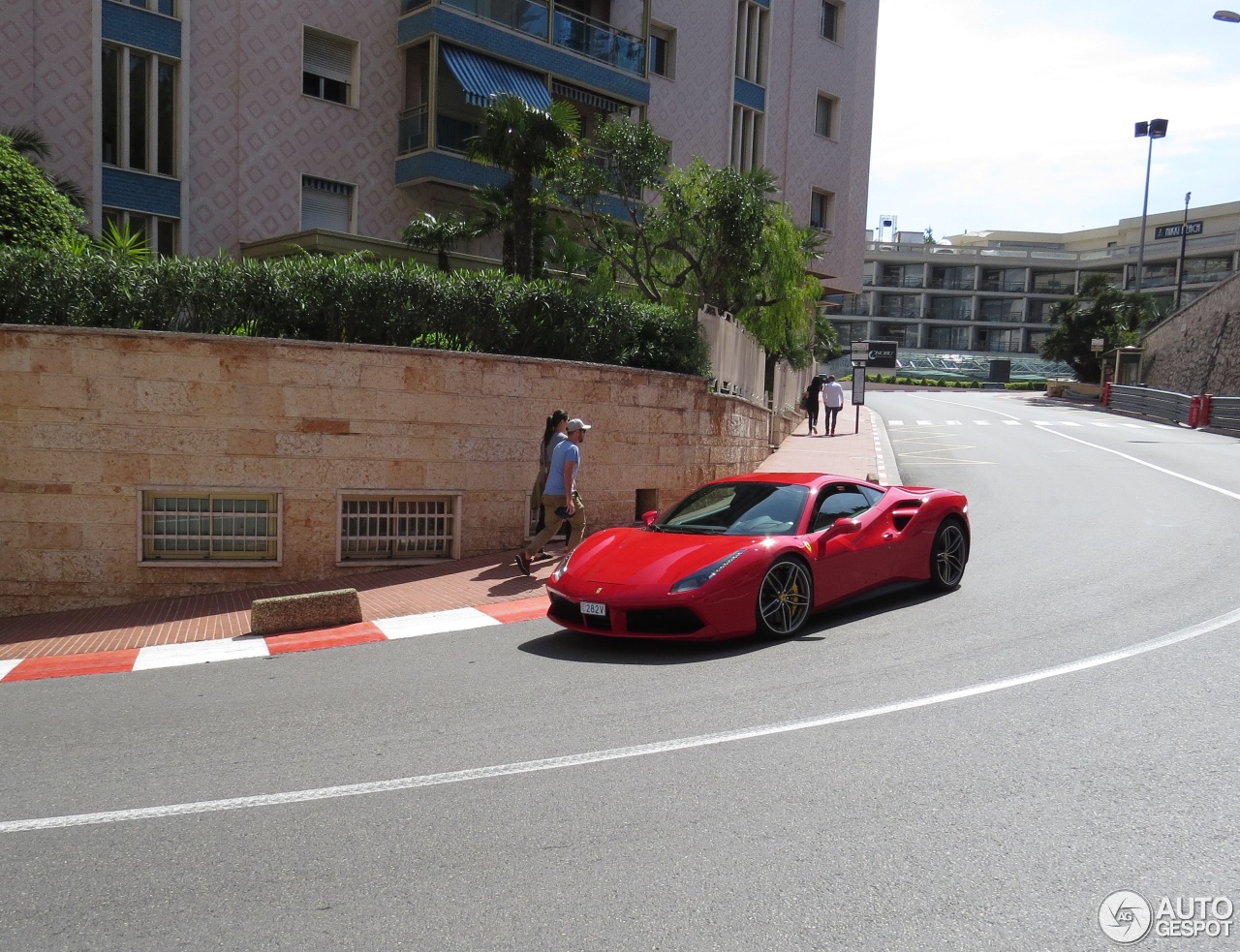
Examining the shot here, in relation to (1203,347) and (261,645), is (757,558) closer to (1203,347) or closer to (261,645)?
(261,645)

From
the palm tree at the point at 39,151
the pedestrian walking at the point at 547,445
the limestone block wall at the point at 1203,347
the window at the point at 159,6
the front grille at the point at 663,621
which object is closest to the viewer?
the front grille at the point at 663,621

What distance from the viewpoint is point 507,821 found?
4441mm

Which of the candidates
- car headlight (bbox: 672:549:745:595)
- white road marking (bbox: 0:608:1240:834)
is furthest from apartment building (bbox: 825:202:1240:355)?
white road marking (bbox: 0:608:1240:834)

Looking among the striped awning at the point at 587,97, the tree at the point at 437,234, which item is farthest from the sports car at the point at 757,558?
the striped awning at the point at 587,97

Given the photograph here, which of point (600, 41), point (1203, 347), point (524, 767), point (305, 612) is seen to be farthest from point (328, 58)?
point (1203, 347)

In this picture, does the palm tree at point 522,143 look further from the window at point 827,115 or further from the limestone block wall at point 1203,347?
the limestone block wall at point 1203,347

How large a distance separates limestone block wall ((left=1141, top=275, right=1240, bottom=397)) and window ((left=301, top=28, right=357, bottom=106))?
112 feet

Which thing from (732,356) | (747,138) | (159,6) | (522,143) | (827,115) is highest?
(827,115)

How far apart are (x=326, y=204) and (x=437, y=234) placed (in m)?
3.51

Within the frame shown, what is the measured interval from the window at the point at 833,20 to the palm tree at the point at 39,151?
82.7 ft

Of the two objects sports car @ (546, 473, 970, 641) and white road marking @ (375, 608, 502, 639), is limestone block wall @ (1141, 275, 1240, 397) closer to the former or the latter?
sports car @ (546, 473, 970, 641)

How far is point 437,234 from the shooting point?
2031cm

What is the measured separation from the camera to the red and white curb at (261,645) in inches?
322

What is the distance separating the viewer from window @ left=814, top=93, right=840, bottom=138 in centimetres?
3497
